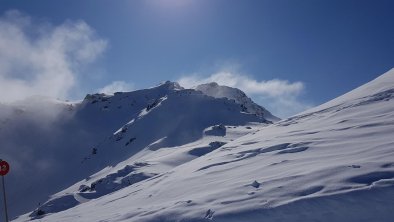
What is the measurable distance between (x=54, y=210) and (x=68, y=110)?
91.9 meters

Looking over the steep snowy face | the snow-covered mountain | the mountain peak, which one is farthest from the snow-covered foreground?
the steep snowy face

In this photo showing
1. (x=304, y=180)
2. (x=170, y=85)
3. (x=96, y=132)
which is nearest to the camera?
(x=304, y=180)

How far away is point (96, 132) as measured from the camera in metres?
143

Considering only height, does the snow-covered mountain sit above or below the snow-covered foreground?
above

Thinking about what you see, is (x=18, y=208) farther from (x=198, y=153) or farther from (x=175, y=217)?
(x=175, y=217)

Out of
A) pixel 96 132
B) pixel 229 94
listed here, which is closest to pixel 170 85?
pixel 229 94

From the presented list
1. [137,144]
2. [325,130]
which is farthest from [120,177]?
[325,130]

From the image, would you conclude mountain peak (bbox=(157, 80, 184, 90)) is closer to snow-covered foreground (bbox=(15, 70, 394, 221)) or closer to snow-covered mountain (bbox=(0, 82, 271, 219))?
snow-covered mountain (bbox=(0, 82, 271, 219))

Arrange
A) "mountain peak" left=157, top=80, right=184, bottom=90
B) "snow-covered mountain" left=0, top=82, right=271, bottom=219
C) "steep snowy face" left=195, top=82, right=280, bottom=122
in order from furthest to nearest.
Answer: "steep snowy face" left=195, top=82, right=280, bottom=122 < "mountain peak" left=157, top=80, right=184, bottom=90 < "snow-covered mountain" left=0, top=82, right=271, bottom=219

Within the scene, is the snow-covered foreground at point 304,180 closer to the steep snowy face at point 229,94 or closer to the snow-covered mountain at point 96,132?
the snow-covered mountain at point 96,132

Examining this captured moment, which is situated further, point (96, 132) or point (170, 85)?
point (170, 85)

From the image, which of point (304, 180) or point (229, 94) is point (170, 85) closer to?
point (229, 94)

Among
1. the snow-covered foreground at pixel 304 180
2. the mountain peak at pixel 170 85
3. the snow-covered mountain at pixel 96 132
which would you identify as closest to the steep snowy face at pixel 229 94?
the mountain peak at pixel 170 85

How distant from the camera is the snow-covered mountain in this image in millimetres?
104250
